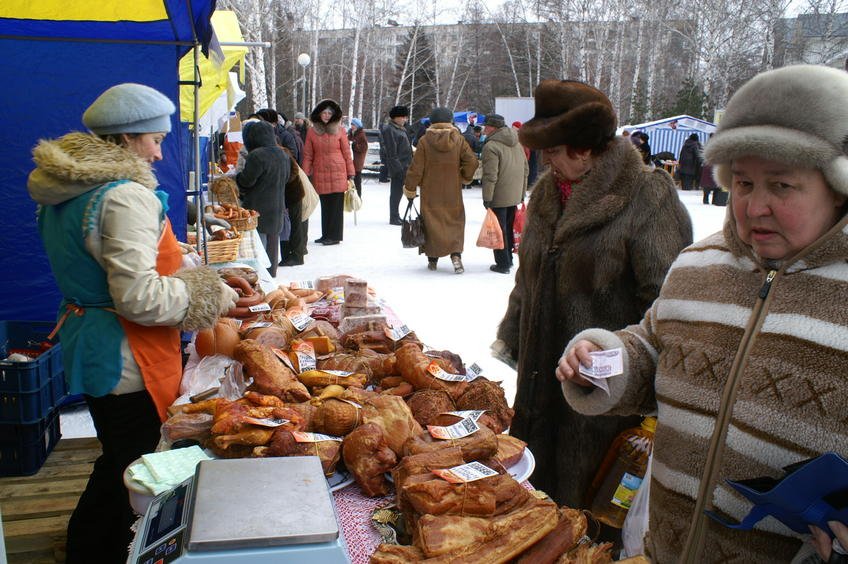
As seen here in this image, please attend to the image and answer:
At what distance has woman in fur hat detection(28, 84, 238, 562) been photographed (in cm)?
241

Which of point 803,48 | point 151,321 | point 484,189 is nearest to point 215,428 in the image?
point 151,321

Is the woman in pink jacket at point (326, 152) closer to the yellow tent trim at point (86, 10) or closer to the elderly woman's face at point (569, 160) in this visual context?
the yellow tent trim at point (86, 10)

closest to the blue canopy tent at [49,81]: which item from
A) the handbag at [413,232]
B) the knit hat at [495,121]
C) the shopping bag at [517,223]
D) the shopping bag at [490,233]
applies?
the handbag at [413,232]

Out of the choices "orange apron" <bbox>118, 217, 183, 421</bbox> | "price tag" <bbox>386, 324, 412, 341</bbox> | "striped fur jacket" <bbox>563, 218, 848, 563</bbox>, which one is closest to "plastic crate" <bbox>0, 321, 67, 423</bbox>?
"orange apron" <bbox>118, 217, 183, 421</bbox>

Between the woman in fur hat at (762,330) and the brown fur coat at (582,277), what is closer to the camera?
the woman in fur hat at (762,330)

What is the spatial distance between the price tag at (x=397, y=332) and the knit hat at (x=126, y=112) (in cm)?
124

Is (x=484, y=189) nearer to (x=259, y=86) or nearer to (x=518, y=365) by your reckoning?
(x=518, y=365)

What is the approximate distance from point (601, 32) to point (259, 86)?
58.2 ft

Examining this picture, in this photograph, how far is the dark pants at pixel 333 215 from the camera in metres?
9.87

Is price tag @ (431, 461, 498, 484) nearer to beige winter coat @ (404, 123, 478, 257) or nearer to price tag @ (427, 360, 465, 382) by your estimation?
price tag @ (427, 360, 465, 382)

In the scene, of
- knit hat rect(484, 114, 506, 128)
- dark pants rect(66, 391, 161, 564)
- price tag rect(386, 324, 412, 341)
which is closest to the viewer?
dark pants rect(66, 391, 161, 564)

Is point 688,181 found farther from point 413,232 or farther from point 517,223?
point 413,232

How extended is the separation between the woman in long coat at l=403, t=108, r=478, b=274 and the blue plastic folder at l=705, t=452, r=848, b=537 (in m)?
7.13

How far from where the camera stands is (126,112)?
8.66ft
